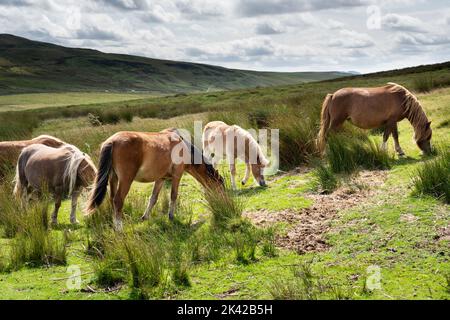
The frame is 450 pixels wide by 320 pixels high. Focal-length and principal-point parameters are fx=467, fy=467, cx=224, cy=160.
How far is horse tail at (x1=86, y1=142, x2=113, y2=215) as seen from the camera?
7.36 meters

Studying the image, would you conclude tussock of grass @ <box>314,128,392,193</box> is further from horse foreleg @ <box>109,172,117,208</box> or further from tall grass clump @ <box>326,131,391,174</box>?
horse foreleg @ <box>109,172,117,208</box>

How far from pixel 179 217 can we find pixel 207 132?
13.0ft

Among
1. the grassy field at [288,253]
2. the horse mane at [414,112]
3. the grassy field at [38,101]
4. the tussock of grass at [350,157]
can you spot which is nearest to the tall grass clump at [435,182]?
the grassy field at [288,253]

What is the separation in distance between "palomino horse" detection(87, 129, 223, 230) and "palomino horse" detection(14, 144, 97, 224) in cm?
133

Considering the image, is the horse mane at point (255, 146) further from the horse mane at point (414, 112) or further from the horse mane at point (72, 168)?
the horse mane at point (414, 112)

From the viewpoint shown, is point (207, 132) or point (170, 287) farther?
point (207, 132)

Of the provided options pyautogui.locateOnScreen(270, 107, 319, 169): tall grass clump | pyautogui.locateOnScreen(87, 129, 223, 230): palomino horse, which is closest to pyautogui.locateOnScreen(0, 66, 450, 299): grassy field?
pyautogui.locateOnScreen(87, 129, 223, 230): palomino horse

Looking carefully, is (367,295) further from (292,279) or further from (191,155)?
(191,155)

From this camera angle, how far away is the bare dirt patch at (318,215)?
6359 mm

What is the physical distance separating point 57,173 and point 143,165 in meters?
2.17

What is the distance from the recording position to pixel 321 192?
861 centimetres

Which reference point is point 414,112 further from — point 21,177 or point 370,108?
point 21,177

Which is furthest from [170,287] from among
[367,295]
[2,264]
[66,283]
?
Result: [2,264]

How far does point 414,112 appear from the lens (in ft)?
37.0
